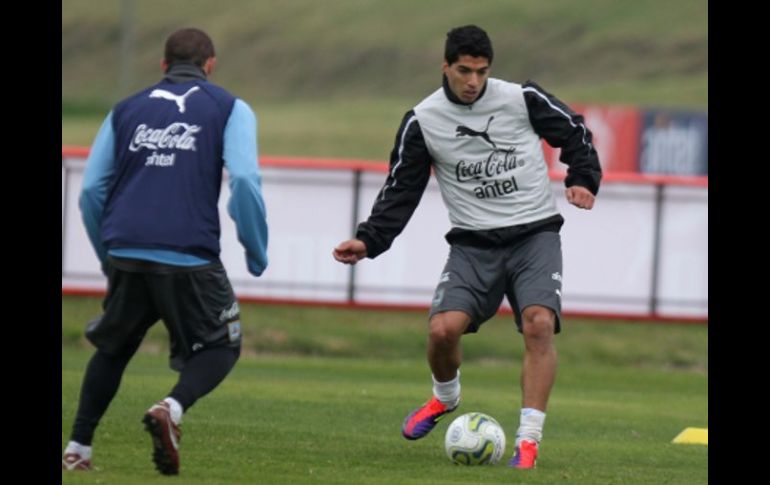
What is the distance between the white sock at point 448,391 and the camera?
1073cm

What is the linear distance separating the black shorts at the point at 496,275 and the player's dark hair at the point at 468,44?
3.44 ft

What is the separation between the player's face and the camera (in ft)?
33.4

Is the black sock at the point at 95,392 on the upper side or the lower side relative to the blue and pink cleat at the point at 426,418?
Result: upper

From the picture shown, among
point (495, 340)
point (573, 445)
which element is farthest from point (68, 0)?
point (573, 445)

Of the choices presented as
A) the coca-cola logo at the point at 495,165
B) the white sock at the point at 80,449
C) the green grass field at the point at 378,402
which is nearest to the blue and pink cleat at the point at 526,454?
the green grass field at the point at 378,402

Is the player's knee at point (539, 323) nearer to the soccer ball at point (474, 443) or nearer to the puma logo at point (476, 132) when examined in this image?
the soccer ball at point (474, 443)

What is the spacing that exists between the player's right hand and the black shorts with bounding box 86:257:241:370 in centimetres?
136

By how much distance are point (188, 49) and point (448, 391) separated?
2.70m

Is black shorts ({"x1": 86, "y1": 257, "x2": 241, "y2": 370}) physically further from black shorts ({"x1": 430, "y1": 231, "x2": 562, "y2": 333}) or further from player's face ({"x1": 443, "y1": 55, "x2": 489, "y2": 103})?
player's face ({"x1": 443, "y1": 55, "x2": 489, "y2": 103})

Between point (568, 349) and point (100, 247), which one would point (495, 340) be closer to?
point (568, 349)

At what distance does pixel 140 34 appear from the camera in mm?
97812

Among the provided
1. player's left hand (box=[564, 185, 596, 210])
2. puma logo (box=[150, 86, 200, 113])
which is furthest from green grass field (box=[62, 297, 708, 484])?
puma logo (box=[150, 86, 200, 113])

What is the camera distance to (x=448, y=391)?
1077 cm
